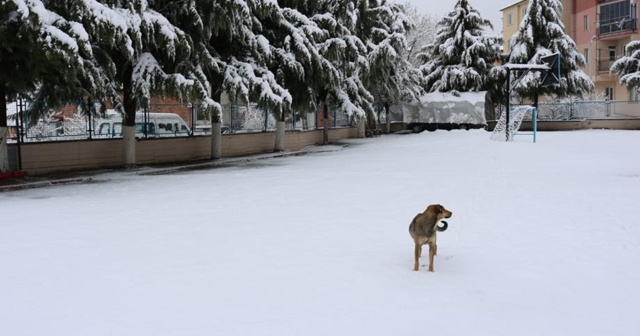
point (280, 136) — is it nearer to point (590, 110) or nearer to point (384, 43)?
point (384, 43)

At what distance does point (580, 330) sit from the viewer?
5.22m

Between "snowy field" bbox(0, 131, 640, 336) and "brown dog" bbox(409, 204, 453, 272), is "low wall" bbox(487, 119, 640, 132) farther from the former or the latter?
"brown dog" bbox(409, 204, 453, 272)

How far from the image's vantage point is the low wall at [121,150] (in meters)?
18.3

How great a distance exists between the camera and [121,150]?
21.0 meters

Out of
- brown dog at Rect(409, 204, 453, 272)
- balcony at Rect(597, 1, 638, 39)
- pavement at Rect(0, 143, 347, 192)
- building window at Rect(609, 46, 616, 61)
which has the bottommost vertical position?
pavement at Rect(0, 143, 347, 192)

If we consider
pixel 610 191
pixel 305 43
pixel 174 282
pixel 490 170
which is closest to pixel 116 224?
pixel 174 282

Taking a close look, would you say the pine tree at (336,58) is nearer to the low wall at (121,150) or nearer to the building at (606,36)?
the low wall at (121,150)

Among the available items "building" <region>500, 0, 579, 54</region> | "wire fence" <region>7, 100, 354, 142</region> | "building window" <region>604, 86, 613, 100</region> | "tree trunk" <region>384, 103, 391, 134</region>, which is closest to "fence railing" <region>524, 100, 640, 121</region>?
"building window" <region>604, 86, 613, 100</region>

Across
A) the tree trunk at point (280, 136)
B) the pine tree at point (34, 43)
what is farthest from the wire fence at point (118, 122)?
the pine tree at point (34, 43)

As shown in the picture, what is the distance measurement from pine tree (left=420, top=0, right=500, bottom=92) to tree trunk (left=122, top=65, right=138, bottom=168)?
32.8 meters

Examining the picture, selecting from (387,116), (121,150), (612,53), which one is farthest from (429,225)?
(612,53)

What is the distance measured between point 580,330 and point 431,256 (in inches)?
79.9

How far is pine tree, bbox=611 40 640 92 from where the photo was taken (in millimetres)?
42188

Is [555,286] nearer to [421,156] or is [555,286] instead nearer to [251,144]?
[421,156]
